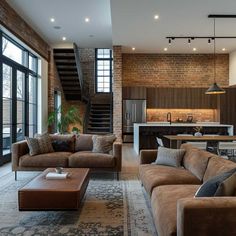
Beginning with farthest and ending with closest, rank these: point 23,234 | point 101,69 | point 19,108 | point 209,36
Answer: point 101,69, point 209,36, point 19,108, point 23,234

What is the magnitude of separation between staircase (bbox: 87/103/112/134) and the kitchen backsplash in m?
1.92

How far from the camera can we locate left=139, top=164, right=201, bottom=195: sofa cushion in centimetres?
350

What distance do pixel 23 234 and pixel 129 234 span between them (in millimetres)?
1073

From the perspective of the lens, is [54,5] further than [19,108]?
No

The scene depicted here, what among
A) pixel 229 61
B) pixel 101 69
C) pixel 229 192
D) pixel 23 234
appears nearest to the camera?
pixel 229 192

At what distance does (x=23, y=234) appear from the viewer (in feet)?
9.56

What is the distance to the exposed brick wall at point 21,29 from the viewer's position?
6688 mm

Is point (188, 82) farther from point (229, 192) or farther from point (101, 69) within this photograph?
point (229, 192)

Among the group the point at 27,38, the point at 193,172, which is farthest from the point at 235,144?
the point at 27,38

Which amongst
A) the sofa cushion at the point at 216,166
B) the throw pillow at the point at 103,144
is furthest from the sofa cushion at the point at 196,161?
the throw pillow at the point at 103,144

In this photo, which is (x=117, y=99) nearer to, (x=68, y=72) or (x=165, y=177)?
(x=68, y=72)

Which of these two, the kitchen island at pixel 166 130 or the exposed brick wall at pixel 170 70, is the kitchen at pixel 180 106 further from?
the kitchen island at pixel 166 130

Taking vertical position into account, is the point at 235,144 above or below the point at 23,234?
above

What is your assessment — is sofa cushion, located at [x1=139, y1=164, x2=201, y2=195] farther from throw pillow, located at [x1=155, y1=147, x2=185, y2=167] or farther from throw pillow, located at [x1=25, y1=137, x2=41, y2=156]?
throw pillow, located at [x1=25, y1=137, x2=41, y2=156]
